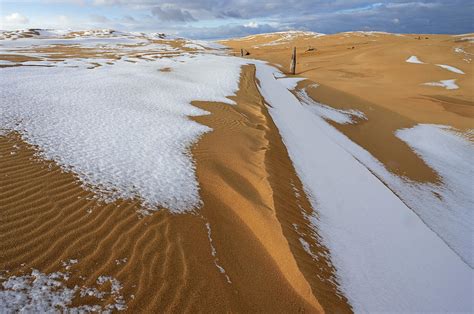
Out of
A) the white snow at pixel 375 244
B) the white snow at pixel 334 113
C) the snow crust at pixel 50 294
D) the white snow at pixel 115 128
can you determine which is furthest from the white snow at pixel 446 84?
the snow crust at pixel 50 294

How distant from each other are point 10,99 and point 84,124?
410cm

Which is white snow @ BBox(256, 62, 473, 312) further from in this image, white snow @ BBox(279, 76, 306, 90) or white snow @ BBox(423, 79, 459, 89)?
white snow @ BBox(423, 79, 459, 89)

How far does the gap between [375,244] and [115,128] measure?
7236 mm

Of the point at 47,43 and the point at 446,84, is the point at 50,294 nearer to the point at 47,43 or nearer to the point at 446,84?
the point at 446,84

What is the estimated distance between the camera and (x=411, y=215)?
7.75 meters

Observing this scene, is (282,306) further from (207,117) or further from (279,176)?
(207,117)

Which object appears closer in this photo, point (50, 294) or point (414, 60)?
point (50, 294)

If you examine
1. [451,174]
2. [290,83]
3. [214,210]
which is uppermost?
[214,210]

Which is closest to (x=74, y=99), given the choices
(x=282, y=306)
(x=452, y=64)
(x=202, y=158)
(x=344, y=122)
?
(x=202, y=158)

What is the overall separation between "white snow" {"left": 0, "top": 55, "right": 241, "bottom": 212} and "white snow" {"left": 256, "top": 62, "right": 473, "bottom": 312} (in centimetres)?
285

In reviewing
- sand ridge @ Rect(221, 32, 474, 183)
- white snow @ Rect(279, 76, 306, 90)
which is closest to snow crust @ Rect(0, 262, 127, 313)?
sand ridge @ Rect(221, 32, 474, 183)

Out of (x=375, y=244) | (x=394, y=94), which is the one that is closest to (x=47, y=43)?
(x=394, y=94)

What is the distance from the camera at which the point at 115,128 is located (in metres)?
9.06

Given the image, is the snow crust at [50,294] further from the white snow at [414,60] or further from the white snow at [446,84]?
the white snow at [414,60]
